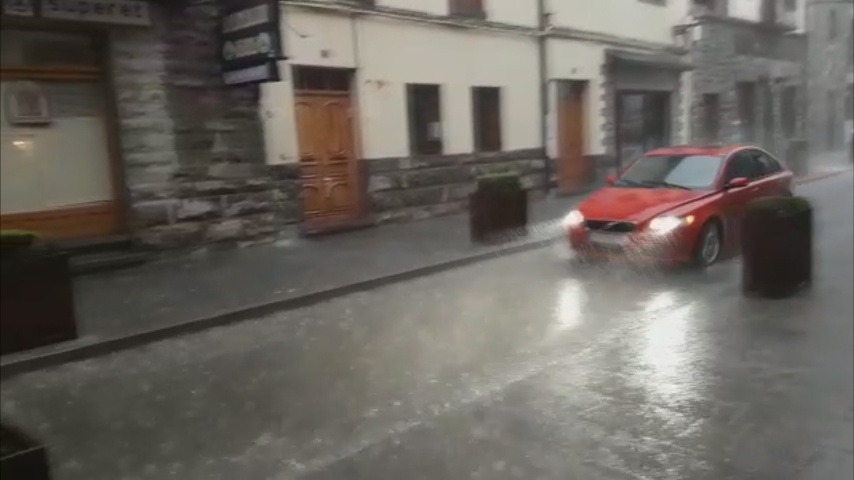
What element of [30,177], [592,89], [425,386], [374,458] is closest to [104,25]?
[30,177]

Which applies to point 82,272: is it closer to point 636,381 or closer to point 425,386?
point 425,386

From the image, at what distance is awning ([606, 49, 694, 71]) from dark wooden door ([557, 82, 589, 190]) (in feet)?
4.08

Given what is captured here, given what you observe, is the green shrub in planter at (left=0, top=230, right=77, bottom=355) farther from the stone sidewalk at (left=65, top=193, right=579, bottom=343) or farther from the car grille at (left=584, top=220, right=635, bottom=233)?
the car grille at (left=584, top=220, right=635, bottom=233)

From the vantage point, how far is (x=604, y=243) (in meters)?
6.18

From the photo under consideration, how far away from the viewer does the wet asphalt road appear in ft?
9.29

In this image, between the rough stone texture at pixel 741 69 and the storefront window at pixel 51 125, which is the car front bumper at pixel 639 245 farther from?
the storefront window at pixel 51 125

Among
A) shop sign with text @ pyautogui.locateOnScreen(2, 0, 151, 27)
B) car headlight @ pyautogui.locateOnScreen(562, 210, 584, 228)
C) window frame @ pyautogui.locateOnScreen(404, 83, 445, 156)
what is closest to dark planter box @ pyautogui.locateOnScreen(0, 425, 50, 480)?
car headlight @ pyautogui.locateOnScreen(562, 210, 584, 228)

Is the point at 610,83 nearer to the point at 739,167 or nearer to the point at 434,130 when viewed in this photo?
the point at 739,167

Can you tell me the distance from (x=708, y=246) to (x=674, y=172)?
75 centimetres

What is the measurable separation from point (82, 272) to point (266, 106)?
8.49 ft

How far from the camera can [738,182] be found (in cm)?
609

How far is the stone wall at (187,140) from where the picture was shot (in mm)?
7262

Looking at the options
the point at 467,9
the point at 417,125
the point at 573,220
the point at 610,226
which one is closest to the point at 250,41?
the point at 467,9

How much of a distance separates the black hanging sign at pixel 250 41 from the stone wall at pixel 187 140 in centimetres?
18
